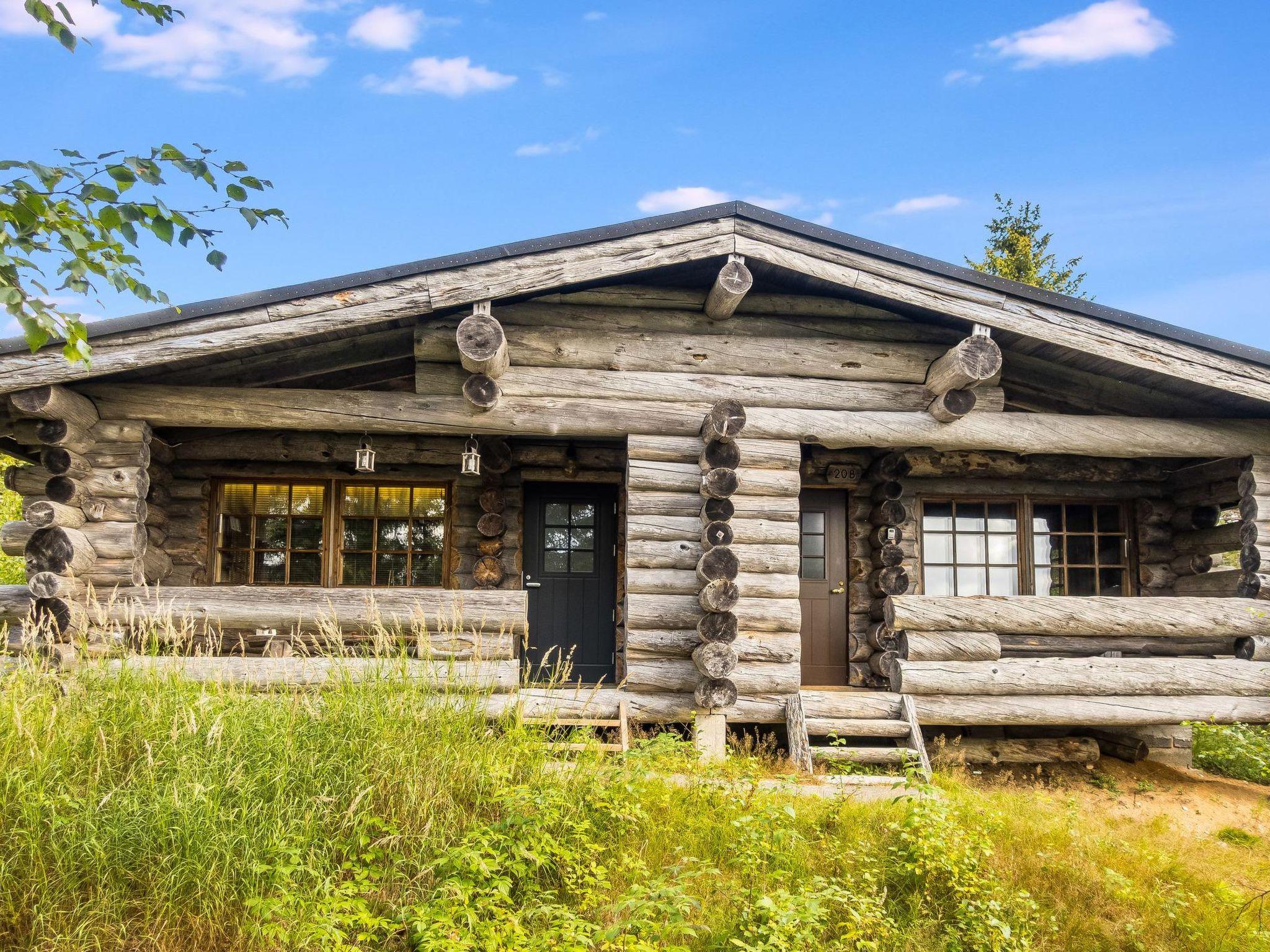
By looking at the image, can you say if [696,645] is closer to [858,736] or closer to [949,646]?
[858,736]

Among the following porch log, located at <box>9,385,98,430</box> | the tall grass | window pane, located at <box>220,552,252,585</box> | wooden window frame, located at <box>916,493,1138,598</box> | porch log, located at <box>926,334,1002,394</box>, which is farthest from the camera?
wooden window frame, located at <box>916,493,1138,598</box>

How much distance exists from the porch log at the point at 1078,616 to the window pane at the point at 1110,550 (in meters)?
2.05

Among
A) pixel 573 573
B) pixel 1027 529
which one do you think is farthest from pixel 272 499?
pixel 1027 529

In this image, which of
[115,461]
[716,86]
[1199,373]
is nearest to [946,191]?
[716,86]

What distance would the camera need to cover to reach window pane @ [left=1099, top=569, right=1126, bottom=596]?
980 cm

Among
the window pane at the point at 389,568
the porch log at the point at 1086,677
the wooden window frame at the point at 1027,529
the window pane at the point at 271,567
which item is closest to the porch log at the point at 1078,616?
the porch log at the point at 1086,677

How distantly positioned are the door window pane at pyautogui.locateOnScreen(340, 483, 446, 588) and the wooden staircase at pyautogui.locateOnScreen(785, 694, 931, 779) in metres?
4.20

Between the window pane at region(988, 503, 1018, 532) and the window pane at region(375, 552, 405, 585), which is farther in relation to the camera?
the window pane at region(988, 503, 1018, 532)

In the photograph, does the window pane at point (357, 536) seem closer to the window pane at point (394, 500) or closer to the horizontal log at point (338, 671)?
the window pane at point (394, 500)

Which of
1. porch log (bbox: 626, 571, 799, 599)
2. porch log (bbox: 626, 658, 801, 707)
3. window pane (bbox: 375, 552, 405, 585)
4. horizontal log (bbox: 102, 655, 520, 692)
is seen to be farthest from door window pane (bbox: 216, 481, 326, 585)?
porch log (bbox: 626, 658, 801, 707)

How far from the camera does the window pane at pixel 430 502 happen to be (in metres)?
9.23

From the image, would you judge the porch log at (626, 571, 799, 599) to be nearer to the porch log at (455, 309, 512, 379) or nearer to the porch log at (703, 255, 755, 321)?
the porch log at (455, 309, 512, 379)

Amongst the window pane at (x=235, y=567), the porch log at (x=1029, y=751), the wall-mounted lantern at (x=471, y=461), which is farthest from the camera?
the window pane at (x=235, y=567)

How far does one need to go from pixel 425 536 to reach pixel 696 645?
367 cm
